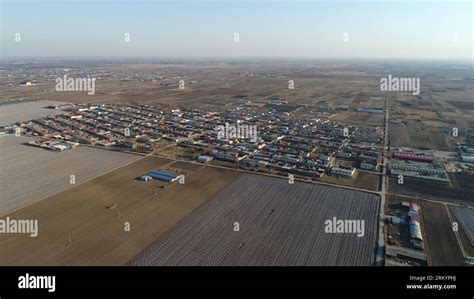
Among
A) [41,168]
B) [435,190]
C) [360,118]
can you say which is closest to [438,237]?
[435,190]

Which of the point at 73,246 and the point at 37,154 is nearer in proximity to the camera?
the point at 73,246

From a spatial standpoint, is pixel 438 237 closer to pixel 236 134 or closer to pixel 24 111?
pixel 236 134

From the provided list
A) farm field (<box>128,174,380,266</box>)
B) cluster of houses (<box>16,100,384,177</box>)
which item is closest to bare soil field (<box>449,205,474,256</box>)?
farm field (<box>128,174,380,266</box>)

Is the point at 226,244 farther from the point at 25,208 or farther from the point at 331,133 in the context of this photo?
the point at 331,133

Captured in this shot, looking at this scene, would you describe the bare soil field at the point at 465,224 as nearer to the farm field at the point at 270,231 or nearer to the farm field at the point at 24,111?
the farm field at the point at 270,231
